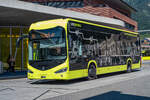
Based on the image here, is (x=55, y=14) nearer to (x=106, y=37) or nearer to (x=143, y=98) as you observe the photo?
(x=106, y=37)

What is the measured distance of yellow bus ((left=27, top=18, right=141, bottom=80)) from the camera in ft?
38.6

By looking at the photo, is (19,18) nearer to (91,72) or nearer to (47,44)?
(47,44)

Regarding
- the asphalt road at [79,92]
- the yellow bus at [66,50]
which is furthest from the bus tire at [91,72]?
the asphalt road at [79,92]

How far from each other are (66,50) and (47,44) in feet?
3.44

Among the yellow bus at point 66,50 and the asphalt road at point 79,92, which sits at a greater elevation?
the yellow bus at point 66,50

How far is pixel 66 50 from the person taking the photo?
1169 centimetres

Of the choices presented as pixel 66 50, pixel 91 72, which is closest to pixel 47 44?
pixel 66 50

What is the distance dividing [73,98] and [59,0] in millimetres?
28460

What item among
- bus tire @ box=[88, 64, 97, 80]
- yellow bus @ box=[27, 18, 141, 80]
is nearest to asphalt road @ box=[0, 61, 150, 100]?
yellow bus @ box=[27, 18, 141, 80]

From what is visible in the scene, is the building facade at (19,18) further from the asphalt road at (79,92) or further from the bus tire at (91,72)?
the asphalt road at (79,92)

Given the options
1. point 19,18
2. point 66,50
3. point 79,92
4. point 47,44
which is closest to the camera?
point 79,92

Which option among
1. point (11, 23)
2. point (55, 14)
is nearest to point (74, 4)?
point (11, 23)

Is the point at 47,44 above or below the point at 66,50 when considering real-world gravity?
above

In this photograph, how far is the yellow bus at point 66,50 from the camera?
11.8 metres
